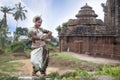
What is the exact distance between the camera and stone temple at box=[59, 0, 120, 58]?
26.9m

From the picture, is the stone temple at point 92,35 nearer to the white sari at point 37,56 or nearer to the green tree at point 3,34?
the green tree at point 3,34

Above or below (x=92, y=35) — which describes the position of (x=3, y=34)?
above

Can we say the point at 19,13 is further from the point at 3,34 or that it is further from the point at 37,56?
the point at 37,56

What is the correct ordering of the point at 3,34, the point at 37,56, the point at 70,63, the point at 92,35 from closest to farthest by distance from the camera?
the point at 37,56 → the point at 70,63 → the point at 92,35 → the point at 3,34

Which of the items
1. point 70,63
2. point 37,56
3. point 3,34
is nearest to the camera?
point 37,56

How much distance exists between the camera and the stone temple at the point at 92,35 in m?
26.9

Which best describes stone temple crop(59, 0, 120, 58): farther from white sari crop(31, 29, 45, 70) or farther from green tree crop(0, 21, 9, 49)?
white sari crop(31, 29, 45, 70)

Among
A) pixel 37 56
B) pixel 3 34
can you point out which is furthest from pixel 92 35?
pixel 3 34

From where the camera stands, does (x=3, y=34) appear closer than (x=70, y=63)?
No

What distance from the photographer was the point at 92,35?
28359 millimetres

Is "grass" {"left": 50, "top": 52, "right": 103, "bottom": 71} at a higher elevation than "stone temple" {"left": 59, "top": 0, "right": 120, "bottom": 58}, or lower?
lower

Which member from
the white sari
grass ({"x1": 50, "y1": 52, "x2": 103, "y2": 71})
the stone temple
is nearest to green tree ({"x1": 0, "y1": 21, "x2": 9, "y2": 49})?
the stone temple

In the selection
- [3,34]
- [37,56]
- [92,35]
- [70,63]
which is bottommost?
[70,63]

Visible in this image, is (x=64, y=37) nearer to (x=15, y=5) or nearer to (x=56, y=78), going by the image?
(x=56, y=78)
